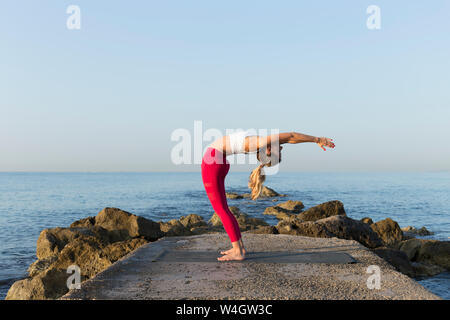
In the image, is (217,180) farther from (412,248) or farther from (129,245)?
(412,248)

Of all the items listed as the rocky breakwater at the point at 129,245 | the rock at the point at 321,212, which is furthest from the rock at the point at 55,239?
the rock at the point at 321,212

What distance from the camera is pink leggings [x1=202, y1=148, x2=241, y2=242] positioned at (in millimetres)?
5898

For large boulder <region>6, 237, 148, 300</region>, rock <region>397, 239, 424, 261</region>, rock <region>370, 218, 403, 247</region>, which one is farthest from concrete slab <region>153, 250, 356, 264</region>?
rock <region>370, 218, 403, 247</region>

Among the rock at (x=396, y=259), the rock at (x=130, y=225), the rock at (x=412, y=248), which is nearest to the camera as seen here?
the rock at (x=396, y=259)

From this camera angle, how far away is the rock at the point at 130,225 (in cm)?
1214

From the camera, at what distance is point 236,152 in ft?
19.0

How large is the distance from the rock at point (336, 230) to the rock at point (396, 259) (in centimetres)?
64

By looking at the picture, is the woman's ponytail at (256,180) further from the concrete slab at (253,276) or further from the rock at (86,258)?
the rock at (86,258)

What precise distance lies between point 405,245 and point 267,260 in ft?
21.7

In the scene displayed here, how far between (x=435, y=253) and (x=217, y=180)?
24.2 feet

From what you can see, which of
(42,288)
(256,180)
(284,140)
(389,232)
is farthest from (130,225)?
(389,232)

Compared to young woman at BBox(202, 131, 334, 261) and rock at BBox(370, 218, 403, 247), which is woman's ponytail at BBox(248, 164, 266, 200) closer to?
young woman at BBox(202, 131, 334, 261)
